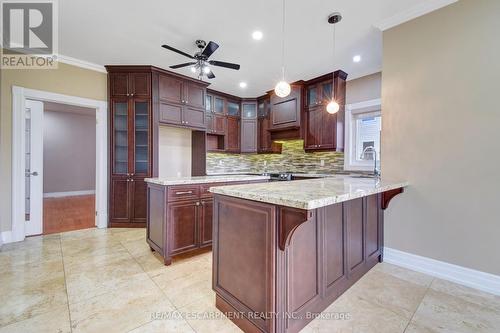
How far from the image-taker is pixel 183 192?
8.43ft

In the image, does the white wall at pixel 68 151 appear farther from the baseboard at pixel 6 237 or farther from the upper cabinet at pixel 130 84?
the baseboard at pixel 6 237

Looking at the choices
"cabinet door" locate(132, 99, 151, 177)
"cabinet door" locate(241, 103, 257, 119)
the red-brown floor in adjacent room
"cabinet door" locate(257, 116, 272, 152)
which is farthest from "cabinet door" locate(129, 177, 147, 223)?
"cabinet door" locate(241, 103, 257, 119)

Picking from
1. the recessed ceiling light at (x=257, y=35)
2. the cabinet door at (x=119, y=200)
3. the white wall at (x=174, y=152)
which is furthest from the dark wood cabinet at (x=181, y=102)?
the recessed ceiling light at (x=257, y=35)

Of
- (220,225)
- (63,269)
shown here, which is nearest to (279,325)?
(220,225)

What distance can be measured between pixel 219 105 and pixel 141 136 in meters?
2.00

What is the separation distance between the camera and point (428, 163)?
7.67 ft

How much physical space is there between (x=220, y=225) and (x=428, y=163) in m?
2.28

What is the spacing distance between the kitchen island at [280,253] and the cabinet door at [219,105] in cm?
383

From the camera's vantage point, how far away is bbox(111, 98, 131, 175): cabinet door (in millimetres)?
3904

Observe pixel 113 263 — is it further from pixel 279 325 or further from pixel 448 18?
pixel 448 18

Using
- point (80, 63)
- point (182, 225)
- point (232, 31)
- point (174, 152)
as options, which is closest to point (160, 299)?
point (182, 225)

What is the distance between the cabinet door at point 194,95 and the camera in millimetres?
4410

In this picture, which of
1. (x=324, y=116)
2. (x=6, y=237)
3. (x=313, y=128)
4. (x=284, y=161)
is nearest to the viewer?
(x=6, y=237)

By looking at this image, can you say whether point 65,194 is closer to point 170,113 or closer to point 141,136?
point 141,136
